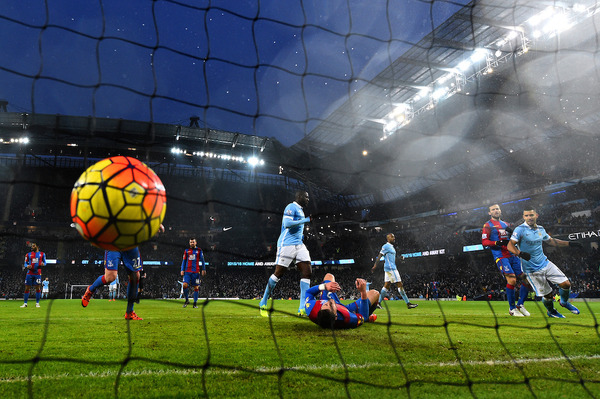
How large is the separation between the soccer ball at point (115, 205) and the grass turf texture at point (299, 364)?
0.97m

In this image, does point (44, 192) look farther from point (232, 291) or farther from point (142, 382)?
point (142, 382)

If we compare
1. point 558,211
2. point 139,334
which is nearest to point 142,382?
point 139,334

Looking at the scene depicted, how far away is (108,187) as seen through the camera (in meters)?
2.71

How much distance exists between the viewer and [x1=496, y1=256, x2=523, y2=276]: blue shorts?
7.53m

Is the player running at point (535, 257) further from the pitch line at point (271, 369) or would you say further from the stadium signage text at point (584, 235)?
the stadium signage text at point (584, 235)

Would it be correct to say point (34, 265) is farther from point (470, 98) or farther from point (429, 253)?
point (429, 253)

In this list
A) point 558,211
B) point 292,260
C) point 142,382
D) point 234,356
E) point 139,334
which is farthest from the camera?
point 558,211

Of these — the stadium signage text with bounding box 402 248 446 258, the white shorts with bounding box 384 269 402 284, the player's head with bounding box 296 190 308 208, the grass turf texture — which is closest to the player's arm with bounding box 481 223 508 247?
the white shorts with bounding box 384 269 402 284

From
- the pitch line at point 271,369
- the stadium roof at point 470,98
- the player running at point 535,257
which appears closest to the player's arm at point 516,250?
the player running at point 535,257

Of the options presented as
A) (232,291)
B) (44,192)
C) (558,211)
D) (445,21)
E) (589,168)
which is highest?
(445,21)

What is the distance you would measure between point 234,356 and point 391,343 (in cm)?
166

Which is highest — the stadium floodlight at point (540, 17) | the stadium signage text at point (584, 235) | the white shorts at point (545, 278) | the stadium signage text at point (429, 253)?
the stadium floodlight at point (540, 17)

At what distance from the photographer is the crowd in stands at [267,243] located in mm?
26312

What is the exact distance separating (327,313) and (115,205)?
9.31ft
